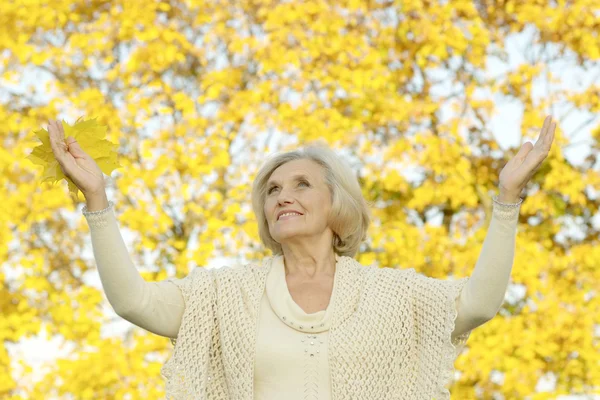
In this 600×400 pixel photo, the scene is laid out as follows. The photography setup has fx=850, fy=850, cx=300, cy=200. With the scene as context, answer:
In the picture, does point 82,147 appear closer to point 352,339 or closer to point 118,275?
point 118,275

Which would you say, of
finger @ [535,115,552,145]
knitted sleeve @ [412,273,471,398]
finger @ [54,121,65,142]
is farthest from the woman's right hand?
finger @ [535,115,552,145]

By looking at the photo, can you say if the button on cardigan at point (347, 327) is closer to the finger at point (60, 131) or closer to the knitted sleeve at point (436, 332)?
the knitted sleeve at point (436, 332)

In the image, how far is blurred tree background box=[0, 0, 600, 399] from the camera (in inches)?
226

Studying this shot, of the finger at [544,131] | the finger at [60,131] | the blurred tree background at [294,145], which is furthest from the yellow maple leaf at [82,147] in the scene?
the blurred tree background at [294,145]

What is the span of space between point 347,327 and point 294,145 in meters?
3.71

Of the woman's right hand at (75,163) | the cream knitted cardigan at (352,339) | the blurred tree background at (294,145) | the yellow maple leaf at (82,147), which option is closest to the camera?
the woman's right hand at (75,163)

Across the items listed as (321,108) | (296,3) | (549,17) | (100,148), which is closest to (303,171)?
(100,148)

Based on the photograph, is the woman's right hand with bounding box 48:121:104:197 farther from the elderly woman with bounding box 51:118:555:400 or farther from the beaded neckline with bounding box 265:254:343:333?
the beaded neckline with bounding box 265:254:343:333

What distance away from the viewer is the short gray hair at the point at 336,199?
2629mm

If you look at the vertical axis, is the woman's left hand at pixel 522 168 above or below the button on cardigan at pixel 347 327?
above

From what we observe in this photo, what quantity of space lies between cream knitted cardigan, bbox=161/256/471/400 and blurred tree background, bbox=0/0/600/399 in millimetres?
3196

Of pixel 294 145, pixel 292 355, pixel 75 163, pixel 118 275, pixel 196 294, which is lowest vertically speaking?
pixel 292 355

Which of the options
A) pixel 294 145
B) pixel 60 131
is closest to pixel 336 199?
pixel 60 131

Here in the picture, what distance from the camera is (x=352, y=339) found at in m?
2.34
